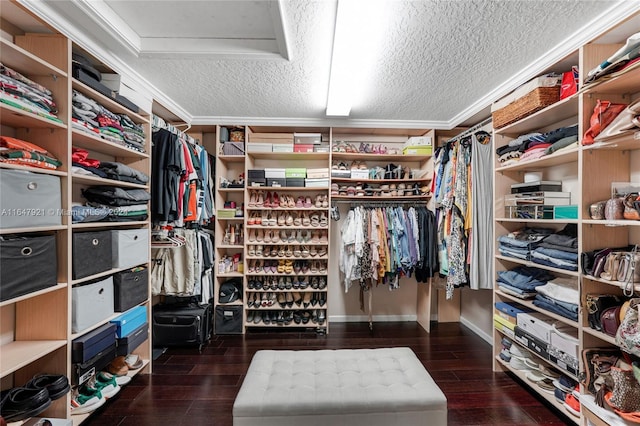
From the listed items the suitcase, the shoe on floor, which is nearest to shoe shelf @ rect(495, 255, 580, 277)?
the suitcase

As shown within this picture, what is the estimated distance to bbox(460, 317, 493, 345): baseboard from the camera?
8.88 feet

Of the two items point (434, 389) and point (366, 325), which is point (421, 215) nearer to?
point (366, 325)

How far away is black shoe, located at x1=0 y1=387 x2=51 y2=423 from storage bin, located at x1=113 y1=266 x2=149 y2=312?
55 cm

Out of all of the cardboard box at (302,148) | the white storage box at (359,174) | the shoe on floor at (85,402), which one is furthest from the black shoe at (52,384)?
the white storage box at (359,174)

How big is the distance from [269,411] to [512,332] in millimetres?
1904

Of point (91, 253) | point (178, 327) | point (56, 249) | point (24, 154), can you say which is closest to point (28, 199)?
point (24, 154)

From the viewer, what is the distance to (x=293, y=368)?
1607mm

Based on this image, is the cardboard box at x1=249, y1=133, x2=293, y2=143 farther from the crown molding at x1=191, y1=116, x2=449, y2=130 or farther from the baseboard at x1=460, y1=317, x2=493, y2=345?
the baseboard at x1=460, y1=317, x2=493, y2=345

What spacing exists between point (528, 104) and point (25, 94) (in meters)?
2.94

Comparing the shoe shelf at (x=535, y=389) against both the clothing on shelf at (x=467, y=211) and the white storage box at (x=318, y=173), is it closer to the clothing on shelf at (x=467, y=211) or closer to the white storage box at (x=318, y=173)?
the clothing on shelf at (x=467, y=211)

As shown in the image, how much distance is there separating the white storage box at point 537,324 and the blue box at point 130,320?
285 cm

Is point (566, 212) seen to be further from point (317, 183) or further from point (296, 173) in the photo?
point (296, 173)

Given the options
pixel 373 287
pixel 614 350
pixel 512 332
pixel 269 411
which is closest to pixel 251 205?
pixel 373 287

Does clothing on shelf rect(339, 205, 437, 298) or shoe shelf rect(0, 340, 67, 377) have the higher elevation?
clothing on shelf rect(339, 205, 437, 298)
